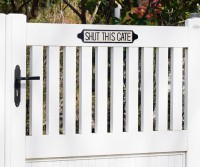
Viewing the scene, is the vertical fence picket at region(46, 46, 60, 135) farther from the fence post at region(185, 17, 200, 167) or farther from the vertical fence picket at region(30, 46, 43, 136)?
the fence post at region(185, 17, 200, 167)

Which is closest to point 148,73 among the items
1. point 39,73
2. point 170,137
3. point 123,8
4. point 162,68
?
point 162,68

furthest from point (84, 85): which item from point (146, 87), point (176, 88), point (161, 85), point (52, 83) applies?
point (176, 88)

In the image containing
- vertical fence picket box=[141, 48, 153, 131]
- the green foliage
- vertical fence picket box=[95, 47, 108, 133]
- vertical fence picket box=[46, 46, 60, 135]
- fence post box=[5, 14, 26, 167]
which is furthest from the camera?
the green foliage

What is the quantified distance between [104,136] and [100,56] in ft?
1.84

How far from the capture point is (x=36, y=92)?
4.28 m

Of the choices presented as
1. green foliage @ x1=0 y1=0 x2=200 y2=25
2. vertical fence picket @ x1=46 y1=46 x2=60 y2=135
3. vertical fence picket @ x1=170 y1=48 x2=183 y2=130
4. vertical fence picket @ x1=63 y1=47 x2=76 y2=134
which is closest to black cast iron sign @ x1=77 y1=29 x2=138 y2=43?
vertical fence picket @ x1=63 y1=47 x2=76 y2=134

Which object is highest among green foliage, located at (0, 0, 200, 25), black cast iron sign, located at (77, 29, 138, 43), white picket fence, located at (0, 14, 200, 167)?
green foliage, located at (0, 0, 200, 25)

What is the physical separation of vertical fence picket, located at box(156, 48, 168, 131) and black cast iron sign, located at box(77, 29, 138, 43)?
0.25m

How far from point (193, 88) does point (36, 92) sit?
3.85 feet

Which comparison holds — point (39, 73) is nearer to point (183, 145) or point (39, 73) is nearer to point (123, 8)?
point (183, 145)

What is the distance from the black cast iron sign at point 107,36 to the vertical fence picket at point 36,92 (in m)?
0.33

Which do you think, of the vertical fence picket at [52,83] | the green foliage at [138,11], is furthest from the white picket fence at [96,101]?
the green foliage at [138,11]

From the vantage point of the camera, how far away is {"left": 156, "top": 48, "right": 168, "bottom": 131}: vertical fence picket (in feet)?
15.0

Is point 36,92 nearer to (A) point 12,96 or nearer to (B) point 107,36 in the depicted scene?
(A) point 12,96
